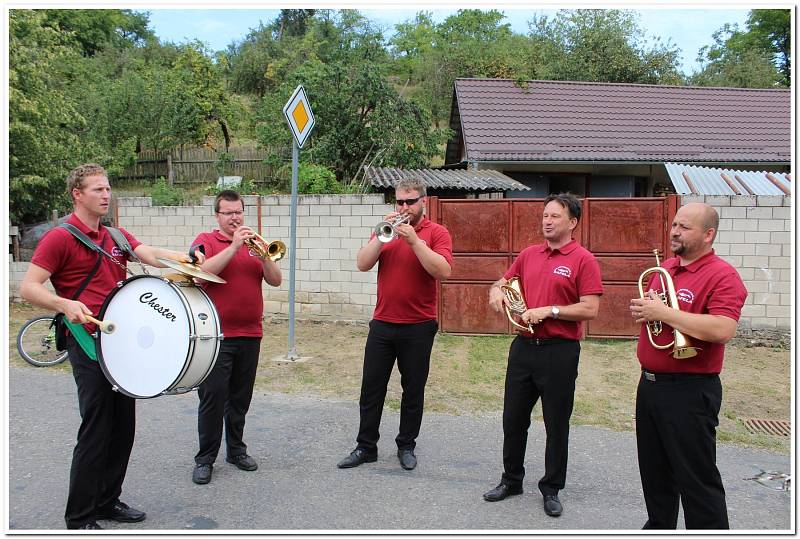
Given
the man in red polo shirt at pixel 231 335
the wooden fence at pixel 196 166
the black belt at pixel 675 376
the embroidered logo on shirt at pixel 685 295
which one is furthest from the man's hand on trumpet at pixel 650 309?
the wooden fence at pixel 196 166

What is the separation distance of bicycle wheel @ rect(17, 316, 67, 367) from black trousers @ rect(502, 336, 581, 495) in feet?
19.4

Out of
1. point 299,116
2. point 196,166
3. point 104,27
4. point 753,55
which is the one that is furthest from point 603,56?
point 104,27

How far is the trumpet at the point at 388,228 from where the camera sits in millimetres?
4457

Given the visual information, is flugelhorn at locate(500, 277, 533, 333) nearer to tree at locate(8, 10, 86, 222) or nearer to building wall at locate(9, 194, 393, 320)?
building wall at locate(9, 194, 393, 320)

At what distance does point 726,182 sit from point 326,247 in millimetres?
6514

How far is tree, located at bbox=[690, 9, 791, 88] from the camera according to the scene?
30.4 meters

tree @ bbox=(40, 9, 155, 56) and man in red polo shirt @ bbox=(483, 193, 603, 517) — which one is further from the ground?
tree @ bbox=(40, 9, 155, 56)

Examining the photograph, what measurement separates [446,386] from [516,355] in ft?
9.26

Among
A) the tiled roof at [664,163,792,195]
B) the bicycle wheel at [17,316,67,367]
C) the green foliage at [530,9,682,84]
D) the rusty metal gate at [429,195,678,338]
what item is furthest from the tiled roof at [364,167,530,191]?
the green foliage at [530,9,682,84]

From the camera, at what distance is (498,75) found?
2658cm

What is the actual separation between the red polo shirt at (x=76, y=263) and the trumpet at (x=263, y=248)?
87 centimetres

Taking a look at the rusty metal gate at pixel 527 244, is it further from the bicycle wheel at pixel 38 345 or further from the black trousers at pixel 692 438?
the black trousers at pixel 692 438

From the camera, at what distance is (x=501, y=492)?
4.18 meters

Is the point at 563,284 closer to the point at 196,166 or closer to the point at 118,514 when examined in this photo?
the point at 118,514
